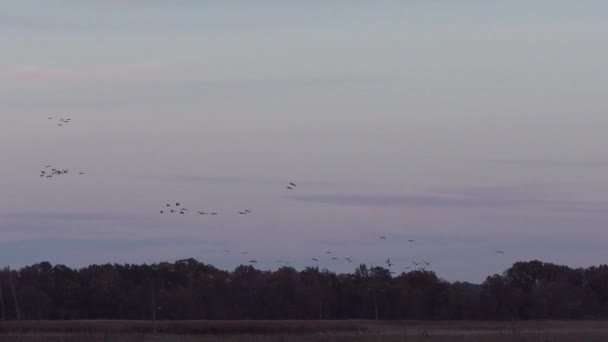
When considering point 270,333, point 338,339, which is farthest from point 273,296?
point 338,339

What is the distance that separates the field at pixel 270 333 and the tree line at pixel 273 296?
19919 mm

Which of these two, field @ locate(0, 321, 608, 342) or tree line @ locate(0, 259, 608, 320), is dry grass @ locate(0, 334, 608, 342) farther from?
tree line @ locate(0, 259, 608, 320)

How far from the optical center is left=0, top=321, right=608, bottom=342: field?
1908 inches

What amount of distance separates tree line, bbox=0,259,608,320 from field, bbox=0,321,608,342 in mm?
19919

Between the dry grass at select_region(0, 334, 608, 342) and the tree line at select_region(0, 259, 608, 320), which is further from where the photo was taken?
the tree line at select_region(0, 259, 608, 320)

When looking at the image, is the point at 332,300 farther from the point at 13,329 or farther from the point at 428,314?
the point at 13,329

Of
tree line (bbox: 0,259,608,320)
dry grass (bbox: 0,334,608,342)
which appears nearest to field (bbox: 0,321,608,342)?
dry grass (bbox: 0,334,608,342)

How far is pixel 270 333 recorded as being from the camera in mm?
64500

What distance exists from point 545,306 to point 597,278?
13315mm

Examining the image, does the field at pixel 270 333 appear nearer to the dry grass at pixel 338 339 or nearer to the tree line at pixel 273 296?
the dry grass at pixel 338 339

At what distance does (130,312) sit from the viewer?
94.4 metres

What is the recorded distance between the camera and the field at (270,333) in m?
48.5

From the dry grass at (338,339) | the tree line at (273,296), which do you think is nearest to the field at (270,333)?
the dry grass at (338,339)

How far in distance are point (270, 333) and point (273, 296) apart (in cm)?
3500
